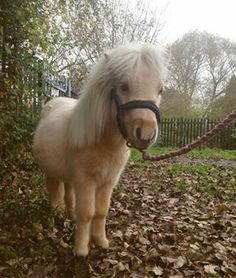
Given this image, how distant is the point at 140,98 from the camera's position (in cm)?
265

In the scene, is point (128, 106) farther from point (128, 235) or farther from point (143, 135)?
point (128, 235)

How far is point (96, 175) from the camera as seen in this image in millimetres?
3188

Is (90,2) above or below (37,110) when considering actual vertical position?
above

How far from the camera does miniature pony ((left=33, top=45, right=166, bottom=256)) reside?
8.82ft

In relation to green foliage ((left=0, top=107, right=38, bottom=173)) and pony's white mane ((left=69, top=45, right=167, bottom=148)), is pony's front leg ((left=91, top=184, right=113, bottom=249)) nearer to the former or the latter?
pony's white mane ((left=69, top=45, right=167, bottom=148))

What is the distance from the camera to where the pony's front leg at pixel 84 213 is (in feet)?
10.5

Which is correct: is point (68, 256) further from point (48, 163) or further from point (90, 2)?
point (90, 2)

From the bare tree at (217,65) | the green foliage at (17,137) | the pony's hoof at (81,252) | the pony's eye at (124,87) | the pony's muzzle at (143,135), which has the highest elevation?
the bare tree at (217,65)

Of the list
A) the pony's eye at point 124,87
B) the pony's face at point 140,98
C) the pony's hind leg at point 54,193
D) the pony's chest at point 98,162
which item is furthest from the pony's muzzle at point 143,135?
the pony's hind leg at point 54,193

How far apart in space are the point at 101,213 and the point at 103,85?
4.06 ft

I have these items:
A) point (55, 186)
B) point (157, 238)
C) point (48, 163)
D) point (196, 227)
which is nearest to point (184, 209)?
point (196, 227)

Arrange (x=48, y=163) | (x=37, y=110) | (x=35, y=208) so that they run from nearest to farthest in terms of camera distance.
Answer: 1. (x=48, y=163)
2. (x=35, y=208)
3. (x=37, y=110)

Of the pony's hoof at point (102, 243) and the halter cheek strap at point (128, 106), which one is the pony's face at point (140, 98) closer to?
the halter cheek strap at point (128, 106)

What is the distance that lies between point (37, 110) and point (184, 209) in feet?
10.4
